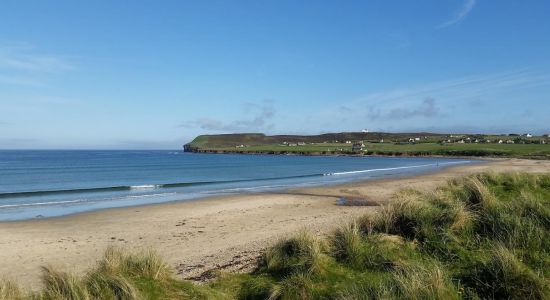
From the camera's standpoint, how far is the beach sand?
10.5 meters

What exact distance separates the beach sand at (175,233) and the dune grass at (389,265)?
1.17 metres

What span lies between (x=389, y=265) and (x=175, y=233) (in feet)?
29.5

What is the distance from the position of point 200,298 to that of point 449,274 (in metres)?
3.67

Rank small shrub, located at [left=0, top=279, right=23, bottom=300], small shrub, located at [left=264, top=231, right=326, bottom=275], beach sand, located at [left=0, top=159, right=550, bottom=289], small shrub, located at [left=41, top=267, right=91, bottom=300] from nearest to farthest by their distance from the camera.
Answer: small shrub, located at [left=0, top=279, right=23, bottom=300] → small shrub, located at [left=41, top=267, right=91, bottom=300] → small shrub, located at [left=264, top=231, right=326, bottom=275] → beach sand, located at [left=0, top=159, right=550, bottom=289]

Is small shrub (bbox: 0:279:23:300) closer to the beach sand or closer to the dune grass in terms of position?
the dune grass

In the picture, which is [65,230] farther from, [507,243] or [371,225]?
[507,243]

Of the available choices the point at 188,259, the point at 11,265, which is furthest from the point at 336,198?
the point at 11,265

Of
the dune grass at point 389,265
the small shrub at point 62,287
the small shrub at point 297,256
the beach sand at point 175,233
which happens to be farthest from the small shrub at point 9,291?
the small shrub at point 297,256

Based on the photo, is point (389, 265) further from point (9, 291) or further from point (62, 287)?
point (9, 291)

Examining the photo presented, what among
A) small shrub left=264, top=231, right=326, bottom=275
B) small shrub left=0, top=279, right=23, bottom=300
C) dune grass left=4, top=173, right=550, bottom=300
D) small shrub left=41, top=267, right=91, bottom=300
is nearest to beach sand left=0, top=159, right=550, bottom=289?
small shrub left=264, top=231, right=326, bottom=275

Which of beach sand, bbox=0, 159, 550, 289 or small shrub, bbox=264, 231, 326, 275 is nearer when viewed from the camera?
small shrub, bbox=264, 231, 326, 275

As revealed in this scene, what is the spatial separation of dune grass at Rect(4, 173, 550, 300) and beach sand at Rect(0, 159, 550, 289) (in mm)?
1175

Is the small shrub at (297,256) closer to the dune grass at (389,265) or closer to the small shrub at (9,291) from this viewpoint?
the dune grass at (389,265)

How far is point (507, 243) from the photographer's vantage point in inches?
332
